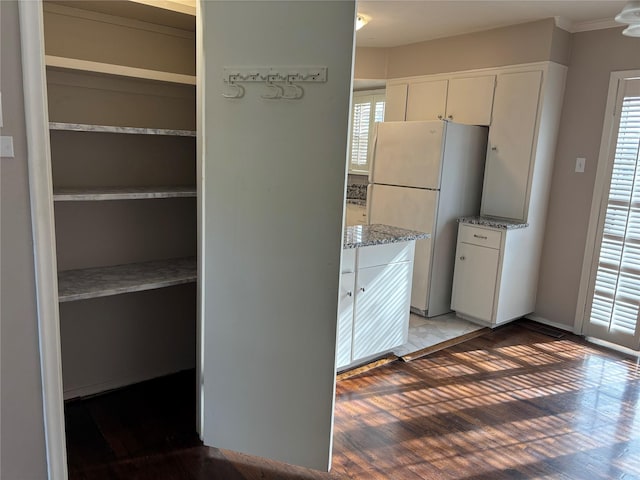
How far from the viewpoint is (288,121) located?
1.81 meters

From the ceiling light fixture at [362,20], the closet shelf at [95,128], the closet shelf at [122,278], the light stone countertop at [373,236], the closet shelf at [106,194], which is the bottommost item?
the closet shelf at [122,278]

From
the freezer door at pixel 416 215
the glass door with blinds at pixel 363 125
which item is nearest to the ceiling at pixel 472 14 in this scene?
the glass door with blinds at pixel 363 125

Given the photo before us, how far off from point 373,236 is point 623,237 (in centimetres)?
205

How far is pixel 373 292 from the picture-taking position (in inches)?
114

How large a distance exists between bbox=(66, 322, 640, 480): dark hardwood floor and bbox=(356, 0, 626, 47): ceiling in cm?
249

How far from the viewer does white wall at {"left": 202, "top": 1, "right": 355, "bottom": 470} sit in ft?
5.77

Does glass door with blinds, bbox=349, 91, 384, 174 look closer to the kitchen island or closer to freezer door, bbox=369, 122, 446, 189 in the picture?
freezer door, bbox=369, 122, 446, 189

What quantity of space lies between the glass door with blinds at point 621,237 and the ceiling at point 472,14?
556 millimetres

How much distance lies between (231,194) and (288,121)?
1.25 ft

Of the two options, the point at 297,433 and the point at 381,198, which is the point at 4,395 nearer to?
the point at 297,433

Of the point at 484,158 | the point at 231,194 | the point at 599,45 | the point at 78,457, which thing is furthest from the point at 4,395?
the point at 599,45

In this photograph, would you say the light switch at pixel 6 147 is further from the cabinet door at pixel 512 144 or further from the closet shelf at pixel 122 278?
the cabinet door at pixel 512 144

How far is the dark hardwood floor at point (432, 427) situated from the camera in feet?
6.80

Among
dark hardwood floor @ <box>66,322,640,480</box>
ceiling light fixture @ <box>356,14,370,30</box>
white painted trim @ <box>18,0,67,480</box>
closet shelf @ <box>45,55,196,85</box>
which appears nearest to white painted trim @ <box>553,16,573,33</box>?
ceiling light fixture @ <box>356,14,370,30</box>
